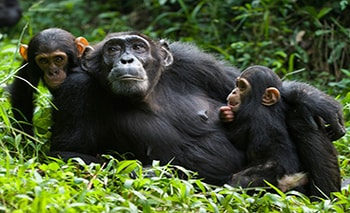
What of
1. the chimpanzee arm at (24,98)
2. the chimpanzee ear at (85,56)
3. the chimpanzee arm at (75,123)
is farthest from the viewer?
the chimpanzee arm at (24,98)

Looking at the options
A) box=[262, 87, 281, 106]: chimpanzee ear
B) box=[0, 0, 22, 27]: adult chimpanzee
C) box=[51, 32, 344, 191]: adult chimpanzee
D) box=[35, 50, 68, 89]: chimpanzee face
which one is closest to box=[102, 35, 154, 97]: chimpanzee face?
box=[51, 32, 344, 191]: adult chimpanzee

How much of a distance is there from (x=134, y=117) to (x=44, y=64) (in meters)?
1.04

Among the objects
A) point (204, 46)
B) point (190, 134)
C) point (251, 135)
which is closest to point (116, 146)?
point (190, 134)

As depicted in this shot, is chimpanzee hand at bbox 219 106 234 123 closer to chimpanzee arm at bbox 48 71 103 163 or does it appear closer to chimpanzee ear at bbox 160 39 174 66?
chimpanzee ear at bbox 160 39 174 66

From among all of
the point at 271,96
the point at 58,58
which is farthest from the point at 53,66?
the point at 271,96

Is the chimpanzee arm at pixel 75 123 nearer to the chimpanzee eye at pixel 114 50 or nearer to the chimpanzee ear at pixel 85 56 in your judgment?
the chimpanzee ear at pixel 85 56

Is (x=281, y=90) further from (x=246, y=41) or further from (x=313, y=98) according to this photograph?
(x=246, y=41)

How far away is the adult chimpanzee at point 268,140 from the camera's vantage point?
Result: 6781mm

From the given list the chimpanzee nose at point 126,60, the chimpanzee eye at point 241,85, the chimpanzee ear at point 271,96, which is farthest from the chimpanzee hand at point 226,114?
the chimpanzee nose at point 126,60

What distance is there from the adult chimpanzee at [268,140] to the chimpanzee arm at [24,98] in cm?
193

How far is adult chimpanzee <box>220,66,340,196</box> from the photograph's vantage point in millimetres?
6781

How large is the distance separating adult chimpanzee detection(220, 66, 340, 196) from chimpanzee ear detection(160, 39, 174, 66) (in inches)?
26.8

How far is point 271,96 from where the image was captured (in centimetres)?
694

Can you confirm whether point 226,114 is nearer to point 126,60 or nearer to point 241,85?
point 241,85
